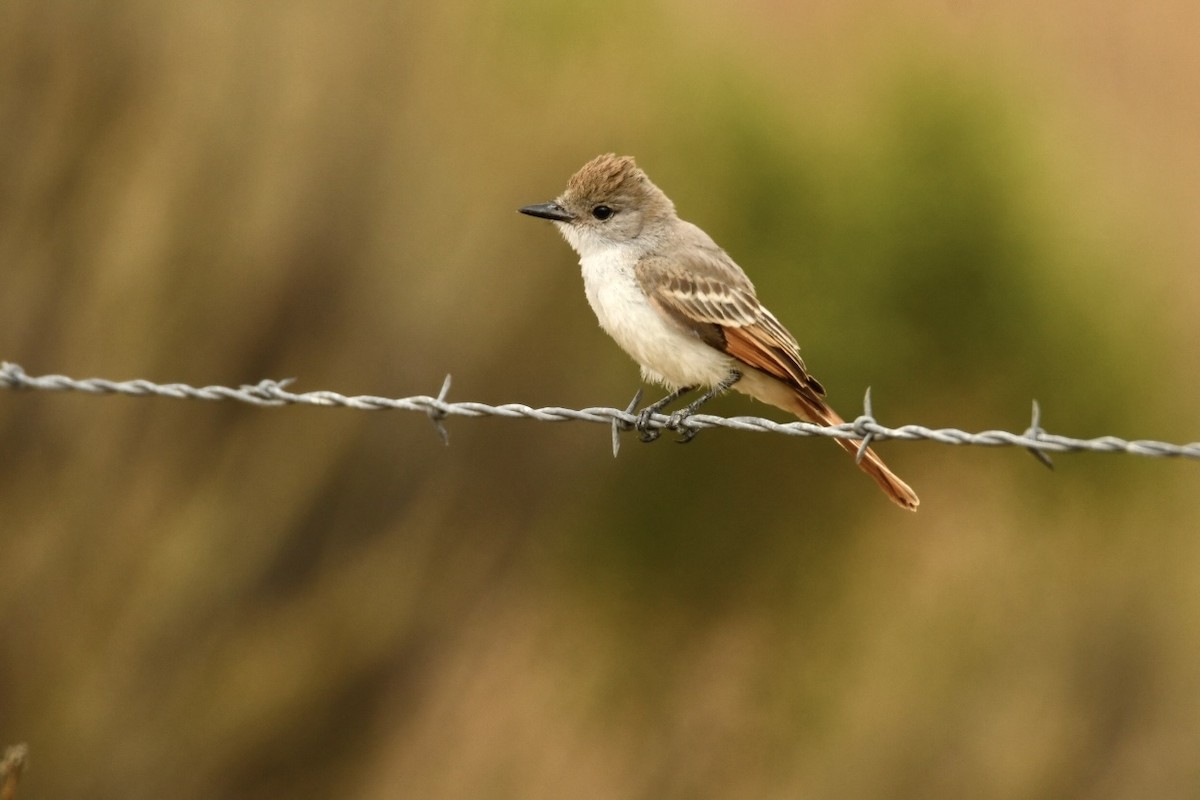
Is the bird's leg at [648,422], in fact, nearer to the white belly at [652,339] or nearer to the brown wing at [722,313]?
the white belly at [652,339]

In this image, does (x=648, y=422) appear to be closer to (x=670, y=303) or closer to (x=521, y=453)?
(x=670, y=303)

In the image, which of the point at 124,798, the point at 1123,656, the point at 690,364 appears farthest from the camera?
the point at 1123,656

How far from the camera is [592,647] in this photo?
28.3ft

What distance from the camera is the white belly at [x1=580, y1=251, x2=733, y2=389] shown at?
5.62 m

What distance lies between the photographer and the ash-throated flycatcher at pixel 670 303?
18.4 ft

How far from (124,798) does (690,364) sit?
14.6 feet

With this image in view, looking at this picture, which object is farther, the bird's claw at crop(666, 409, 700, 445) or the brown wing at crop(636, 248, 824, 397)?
the brown wing at crop(636, 248, 824, 397)

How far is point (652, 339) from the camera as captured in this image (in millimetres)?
5609

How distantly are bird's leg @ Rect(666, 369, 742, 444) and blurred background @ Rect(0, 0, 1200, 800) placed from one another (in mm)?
2629

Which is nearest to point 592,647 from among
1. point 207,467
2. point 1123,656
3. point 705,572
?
point 705,572

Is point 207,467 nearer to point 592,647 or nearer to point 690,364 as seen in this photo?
point 592,647

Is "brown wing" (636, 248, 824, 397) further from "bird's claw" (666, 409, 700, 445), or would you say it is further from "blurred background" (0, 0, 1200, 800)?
"blurred background" (0, 0, 1200, 800)

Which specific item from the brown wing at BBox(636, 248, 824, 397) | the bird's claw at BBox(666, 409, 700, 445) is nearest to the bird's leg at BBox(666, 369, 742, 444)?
the bird's claw at BBox(666, 409, 700, 445)

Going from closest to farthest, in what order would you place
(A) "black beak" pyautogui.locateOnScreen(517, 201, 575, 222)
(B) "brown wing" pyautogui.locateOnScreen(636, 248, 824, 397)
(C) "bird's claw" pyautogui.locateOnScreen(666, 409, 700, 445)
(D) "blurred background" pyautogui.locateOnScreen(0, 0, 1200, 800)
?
(C) "bird's claw" pyautogui.locateOnScreen(666, 409, 700, 445) < (B) "brown wing" pyautogui.locateOnScreen(636, 248, 824, 397) < (A) "black beak" pyautogui.locateOnScreen(517, 201, 575, 222) < (D) "blurred background" pyautogui.locateOnScreen(0, 0, 1200, 800)
